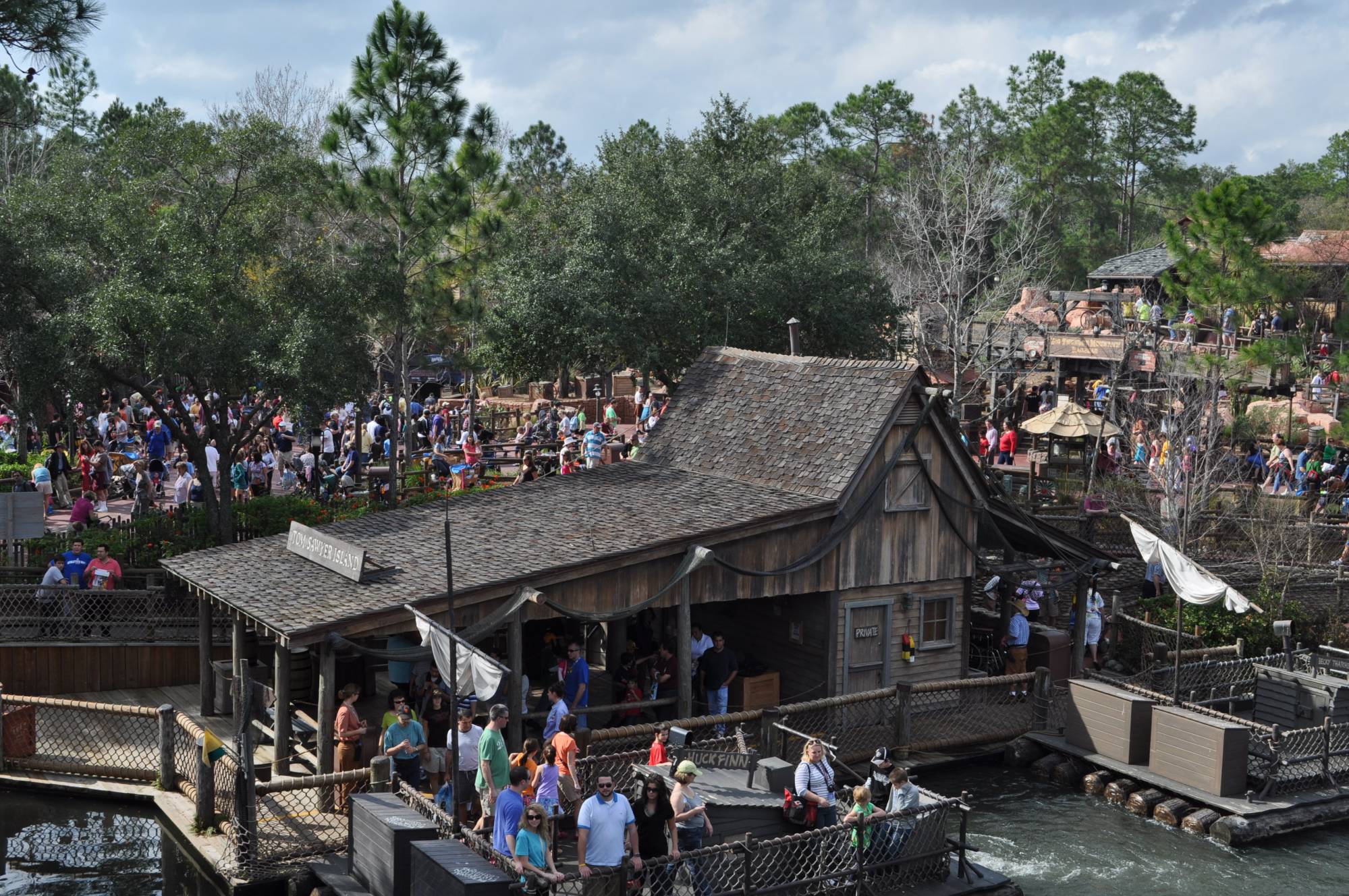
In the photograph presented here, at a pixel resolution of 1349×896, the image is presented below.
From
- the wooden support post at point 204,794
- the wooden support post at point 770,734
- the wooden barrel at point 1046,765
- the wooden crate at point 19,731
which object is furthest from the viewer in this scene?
the wooden barrel at point 1046,765

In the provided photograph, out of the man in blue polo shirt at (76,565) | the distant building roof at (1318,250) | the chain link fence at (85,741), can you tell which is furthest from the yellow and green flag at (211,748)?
the distant building roof at (1318,250)

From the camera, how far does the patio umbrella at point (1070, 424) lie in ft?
119

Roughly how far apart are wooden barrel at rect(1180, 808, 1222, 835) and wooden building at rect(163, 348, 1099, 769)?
4822 millimetres

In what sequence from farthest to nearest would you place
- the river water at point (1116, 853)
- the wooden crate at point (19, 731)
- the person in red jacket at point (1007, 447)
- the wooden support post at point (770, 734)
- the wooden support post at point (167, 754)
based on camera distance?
the person in red jacket at point (1007, 447), the wooden crate at point (19, 731), the wooden support post at point (770, 734), the wooden support post at point (167, 754), the river water at point (1116, 853)

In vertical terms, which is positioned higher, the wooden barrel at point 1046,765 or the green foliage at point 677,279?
the green foliage at point 677,279

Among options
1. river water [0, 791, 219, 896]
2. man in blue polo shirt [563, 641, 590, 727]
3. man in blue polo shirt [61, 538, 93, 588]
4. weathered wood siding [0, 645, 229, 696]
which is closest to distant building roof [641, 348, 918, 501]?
man in blue polo shirt [563, 641, 590, 727]

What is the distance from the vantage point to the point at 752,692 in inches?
856

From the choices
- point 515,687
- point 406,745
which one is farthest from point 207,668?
point 406,745

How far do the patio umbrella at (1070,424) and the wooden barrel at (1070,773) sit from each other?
52.8 ft

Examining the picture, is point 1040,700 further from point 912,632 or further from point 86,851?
point 86,851

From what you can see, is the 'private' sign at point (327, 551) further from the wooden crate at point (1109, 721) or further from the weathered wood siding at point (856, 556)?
the wooden crate at point (1109, 721)

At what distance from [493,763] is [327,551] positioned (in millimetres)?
5485

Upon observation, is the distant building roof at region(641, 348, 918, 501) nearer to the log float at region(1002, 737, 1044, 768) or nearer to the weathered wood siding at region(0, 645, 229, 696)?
the log float at region(1002, 737, 1044, 768)

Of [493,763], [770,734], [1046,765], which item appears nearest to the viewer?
[493,763]
